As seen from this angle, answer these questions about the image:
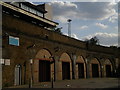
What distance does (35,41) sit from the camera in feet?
93.2

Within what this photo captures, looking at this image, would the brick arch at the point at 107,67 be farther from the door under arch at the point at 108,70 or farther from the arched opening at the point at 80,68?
the arched opening at the point at 80,68

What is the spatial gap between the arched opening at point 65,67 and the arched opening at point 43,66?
2.75 meters

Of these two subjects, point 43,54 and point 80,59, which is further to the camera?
point 80,59

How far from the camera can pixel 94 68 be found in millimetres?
47125

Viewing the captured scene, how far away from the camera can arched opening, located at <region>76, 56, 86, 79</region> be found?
132 feet

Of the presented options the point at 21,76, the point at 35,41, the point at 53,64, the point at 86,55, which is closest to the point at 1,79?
the point at 21,76

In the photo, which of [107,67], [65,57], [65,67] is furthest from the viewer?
[107,67]

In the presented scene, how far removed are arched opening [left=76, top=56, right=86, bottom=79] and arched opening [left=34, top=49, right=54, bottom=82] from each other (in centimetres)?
893

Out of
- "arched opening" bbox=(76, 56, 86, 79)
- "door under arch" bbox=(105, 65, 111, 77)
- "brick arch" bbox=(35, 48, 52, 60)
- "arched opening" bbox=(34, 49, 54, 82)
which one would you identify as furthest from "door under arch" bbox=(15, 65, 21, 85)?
"door under arch" bbox=(105, 65, 111, 77)

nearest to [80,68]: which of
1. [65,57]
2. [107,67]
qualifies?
[65,57]

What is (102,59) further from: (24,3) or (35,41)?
(35,41)

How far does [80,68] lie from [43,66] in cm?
1268

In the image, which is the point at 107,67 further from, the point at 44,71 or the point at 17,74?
the point at 17,74

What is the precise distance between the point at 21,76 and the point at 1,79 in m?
3.42
